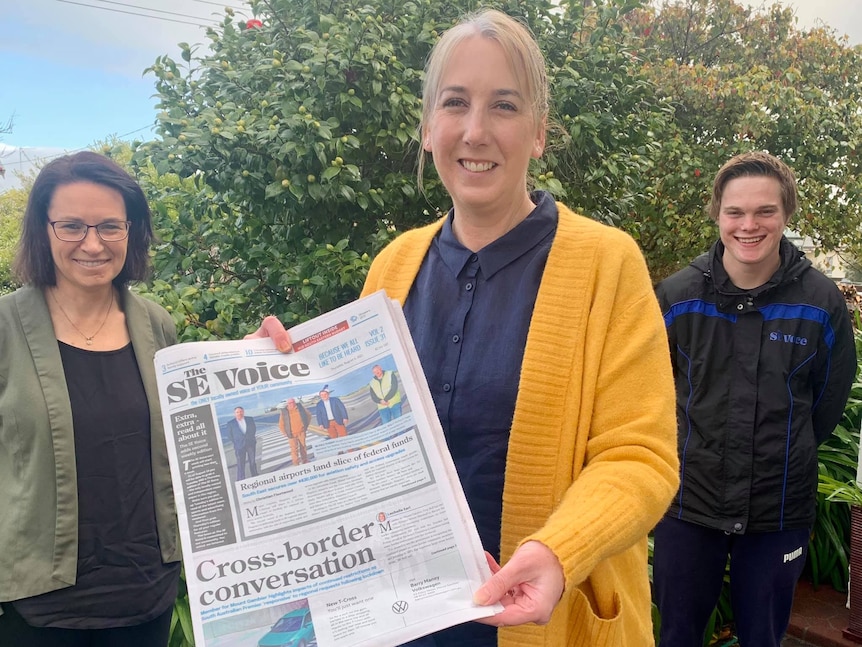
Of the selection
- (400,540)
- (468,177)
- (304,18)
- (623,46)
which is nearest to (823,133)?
(623,46)

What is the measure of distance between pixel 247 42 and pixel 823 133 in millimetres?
7504

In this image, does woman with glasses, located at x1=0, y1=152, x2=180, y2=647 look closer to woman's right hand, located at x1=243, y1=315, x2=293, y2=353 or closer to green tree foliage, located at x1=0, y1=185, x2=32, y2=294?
woman's right hand, located at x1=243, y1=315, x2=293, y2=353

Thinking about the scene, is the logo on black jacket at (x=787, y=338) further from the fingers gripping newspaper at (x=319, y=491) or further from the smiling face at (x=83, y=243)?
the smiling face at (x=83, y=243)

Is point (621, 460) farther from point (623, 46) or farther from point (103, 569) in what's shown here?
point (623, 46)

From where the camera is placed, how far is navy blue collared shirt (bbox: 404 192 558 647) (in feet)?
4.28

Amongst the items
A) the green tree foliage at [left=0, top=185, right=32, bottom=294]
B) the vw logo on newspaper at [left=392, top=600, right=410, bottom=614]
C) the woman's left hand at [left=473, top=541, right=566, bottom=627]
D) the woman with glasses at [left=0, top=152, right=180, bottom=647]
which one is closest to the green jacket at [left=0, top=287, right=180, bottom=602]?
the woman with glasses at [left=0, top=152, right=180, bottom=647]

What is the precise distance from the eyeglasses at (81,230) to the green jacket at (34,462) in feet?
0.81

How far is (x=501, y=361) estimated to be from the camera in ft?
4.32

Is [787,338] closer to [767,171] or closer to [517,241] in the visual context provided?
[767,171]

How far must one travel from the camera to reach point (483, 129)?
1.35 metres

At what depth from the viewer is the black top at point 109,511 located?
1927mm

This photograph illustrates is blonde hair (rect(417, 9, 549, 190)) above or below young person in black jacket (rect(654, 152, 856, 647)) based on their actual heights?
above

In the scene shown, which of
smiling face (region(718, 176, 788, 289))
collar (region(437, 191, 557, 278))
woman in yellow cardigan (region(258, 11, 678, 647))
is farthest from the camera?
smiling face (region(718, 176, 788, 289))

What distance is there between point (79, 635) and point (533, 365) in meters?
1.62
